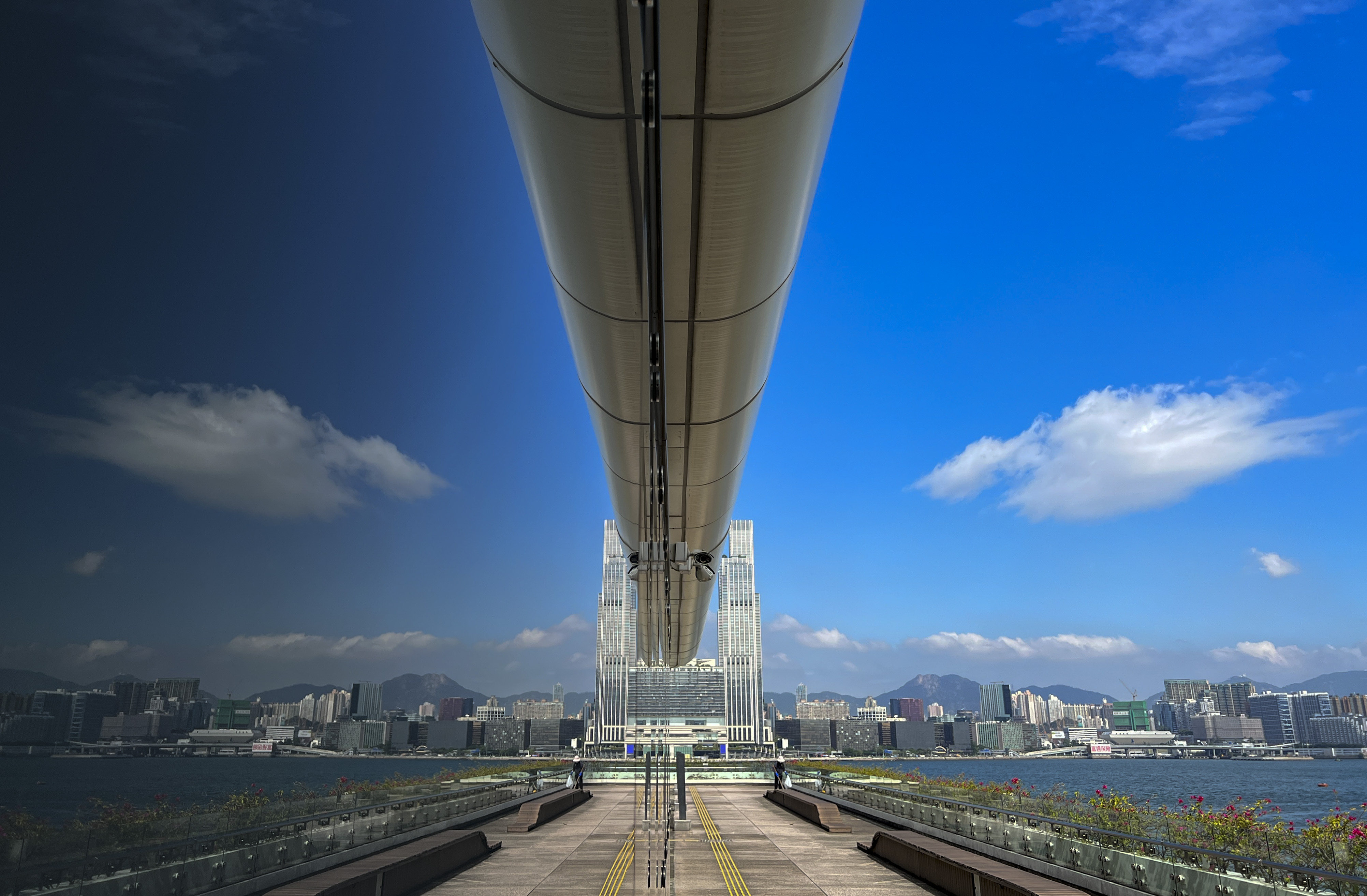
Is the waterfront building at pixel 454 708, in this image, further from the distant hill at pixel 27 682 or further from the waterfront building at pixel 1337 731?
the waterfront building at pixel 1337 731

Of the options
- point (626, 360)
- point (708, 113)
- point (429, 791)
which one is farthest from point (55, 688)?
point (429, 791)

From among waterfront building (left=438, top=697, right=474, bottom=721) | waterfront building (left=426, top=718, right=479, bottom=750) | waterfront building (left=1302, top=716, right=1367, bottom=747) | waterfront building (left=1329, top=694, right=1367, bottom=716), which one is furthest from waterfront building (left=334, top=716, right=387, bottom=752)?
waterfront building (left=1329, top=694, right=1367, bottom=716)

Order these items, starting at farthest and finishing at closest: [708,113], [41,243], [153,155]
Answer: [708,113], [153,155], [41,243]

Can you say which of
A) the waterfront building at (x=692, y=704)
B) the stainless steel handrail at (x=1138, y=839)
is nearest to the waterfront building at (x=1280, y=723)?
the waterfront building at (x=692, y=704)

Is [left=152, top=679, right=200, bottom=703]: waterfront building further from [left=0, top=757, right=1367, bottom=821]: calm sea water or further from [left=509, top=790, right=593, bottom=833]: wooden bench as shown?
[left=509, top=790, right=593, bottom=833]: wooden bench

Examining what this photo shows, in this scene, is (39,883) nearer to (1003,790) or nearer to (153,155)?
(153,155)
